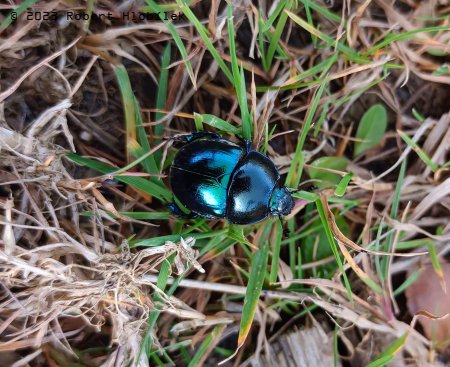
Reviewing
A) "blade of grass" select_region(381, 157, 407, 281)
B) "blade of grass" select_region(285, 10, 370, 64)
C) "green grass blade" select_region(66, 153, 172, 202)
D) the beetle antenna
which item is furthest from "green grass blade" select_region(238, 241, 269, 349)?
"blade of grass" select_region(285, 10, 370, 64)

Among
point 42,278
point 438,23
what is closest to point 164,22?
point 42,278

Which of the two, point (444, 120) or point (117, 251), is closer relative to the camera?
point (117, 251)

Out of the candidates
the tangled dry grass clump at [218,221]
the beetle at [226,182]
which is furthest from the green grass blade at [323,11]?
the beetle at [226,182]

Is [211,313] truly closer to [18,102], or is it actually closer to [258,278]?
[258,278]

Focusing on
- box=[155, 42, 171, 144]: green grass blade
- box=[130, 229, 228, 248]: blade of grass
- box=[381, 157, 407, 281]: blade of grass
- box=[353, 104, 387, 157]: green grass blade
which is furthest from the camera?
box=[353, 104, 387, 157]: green grass blade

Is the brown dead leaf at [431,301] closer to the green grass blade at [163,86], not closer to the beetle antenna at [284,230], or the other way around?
the beetle antenna at [284,230]

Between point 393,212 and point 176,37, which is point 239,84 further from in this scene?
point 393,212

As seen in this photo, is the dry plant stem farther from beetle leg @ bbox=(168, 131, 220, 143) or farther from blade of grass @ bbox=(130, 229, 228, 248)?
beetle leg @ bbox=(168, 131, 220, 143)
